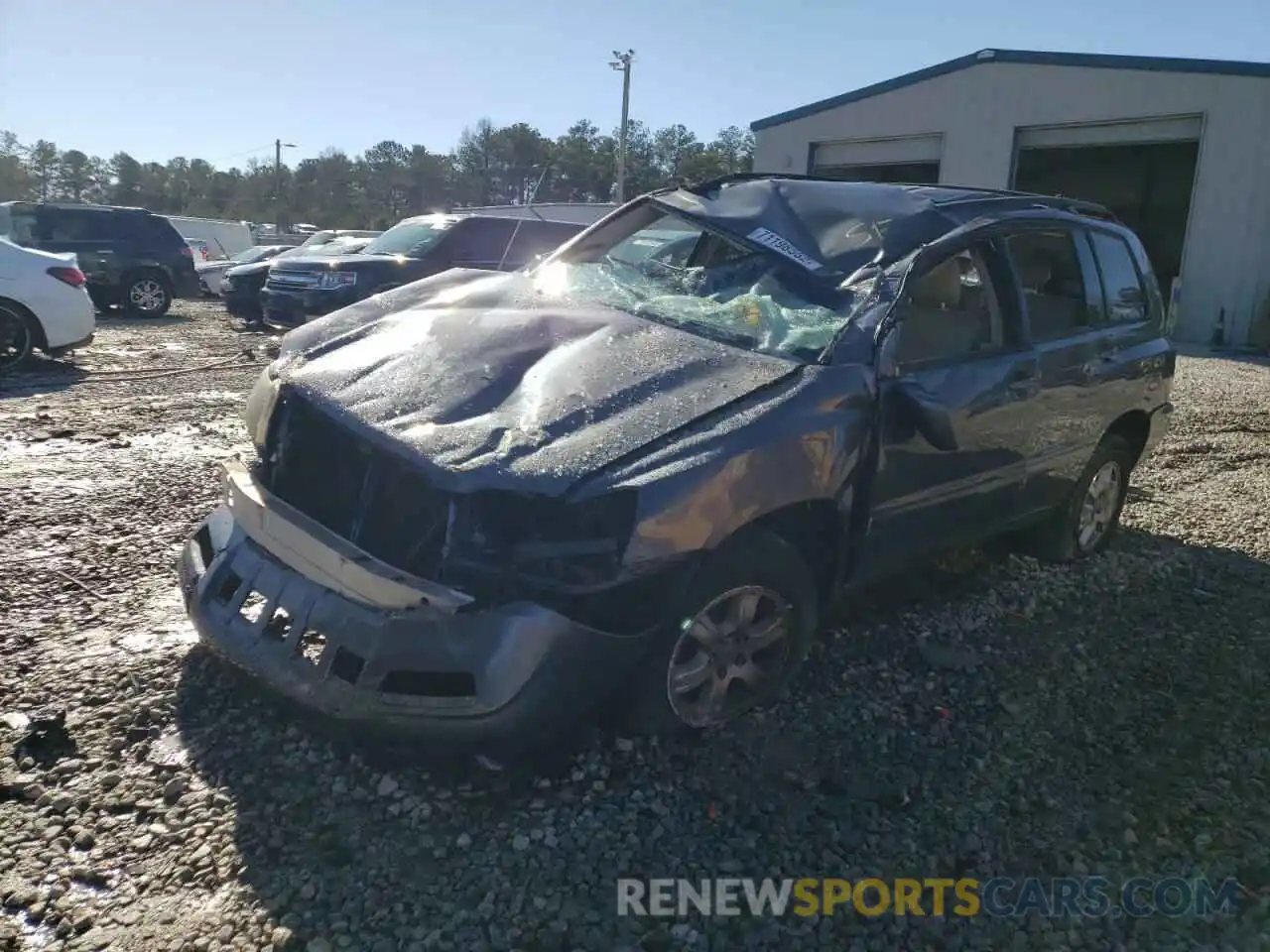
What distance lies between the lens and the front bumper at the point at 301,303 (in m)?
10.9

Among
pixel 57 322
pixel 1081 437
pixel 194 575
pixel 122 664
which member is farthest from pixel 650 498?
pixel 57 322

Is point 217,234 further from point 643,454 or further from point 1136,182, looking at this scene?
point 643,454

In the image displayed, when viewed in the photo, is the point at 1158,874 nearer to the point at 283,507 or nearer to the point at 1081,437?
the point at 1081,437

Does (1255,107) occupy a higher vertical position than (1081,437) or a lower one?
higher

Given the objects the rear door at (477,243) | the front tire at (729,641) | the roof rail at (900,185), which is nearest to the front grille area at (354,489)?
the front tire at (729,641)

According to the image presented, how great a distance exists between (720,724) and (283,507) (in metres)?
1.60

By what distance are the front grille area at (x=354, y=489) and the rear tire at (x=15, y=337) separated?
7.37 m

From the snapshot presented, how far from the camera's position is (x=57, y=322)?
9.04m

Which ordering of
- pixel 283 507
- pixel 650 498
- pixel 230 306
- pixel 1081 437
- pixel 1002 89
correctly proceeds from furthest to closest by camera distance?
pixel 1002 89 < pixel 230 306 < pixel 1081 437 < pixel 283 507 < pixel 650 498

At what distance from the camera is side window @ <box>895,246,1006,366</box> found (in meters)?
3.46

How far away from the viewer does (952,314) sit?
3736 millimetres

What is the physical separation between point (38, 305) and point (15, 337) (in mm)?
391

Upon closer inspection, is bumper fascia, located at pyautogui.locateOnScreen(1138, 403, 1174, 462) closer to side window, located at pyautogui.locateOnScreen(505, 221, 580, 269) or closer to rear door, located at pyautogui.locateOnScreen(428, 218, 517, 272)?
side window, located at pyautogui.locateOnScreen(505, 221, 580, 269)

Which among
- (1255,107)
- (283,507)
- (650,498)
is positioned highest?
(1255,107)
